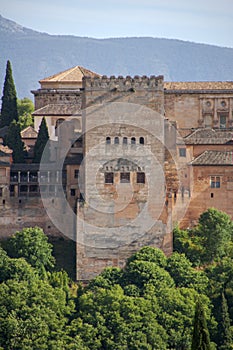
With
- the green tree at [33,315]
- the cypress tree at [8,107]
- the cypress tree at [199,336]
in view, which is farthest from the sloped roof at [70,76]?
the cypress tree at [199,336]

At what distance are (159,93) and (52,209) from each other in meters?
9.13

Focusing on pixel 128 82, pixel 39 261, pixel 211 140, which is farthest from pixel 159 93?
pixel 39 261

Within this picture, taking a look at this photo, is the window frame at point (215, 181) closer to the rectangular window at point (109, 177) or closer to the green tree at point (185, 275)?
the green tree at point (185, 275)

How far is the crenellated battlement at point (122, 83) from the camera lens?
237ft

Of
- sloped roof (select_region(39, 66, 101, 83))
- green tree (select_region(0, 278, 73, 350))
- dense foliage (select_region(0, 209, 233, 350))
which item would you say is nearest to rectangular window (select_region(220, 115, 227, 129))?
sloped roof (select_region(39, 66, 101, 83))

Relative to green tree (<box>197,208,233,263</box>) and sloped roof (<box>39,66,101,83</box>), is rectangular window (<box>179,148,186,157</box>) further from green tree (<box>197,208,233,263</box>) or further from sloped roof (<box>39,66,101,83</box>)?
sloped roof (<box>39,66,101,83</box>)

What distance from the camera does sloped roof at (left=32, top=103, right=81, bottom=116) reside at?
83.3 meters

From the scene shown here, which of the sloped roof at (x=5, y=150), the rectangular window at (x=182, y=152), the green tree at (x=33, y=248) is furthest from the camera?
the rectangular window at (x=182, y=152)

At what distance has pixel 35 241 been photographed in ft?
234

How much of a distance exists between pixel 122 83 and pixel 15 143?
967 centimetres

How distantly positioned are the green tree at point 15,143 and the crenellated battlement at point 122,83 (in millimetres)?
7964

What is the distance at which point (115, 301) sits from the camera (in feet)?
Answer: 220

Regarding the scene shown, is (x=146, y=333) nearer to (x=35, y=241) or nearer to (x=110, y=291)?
(x=110, y=291)

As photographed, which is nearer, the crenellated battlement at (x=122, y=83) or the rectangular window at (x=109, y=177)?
the rectangular window at (x=109, y=177)
